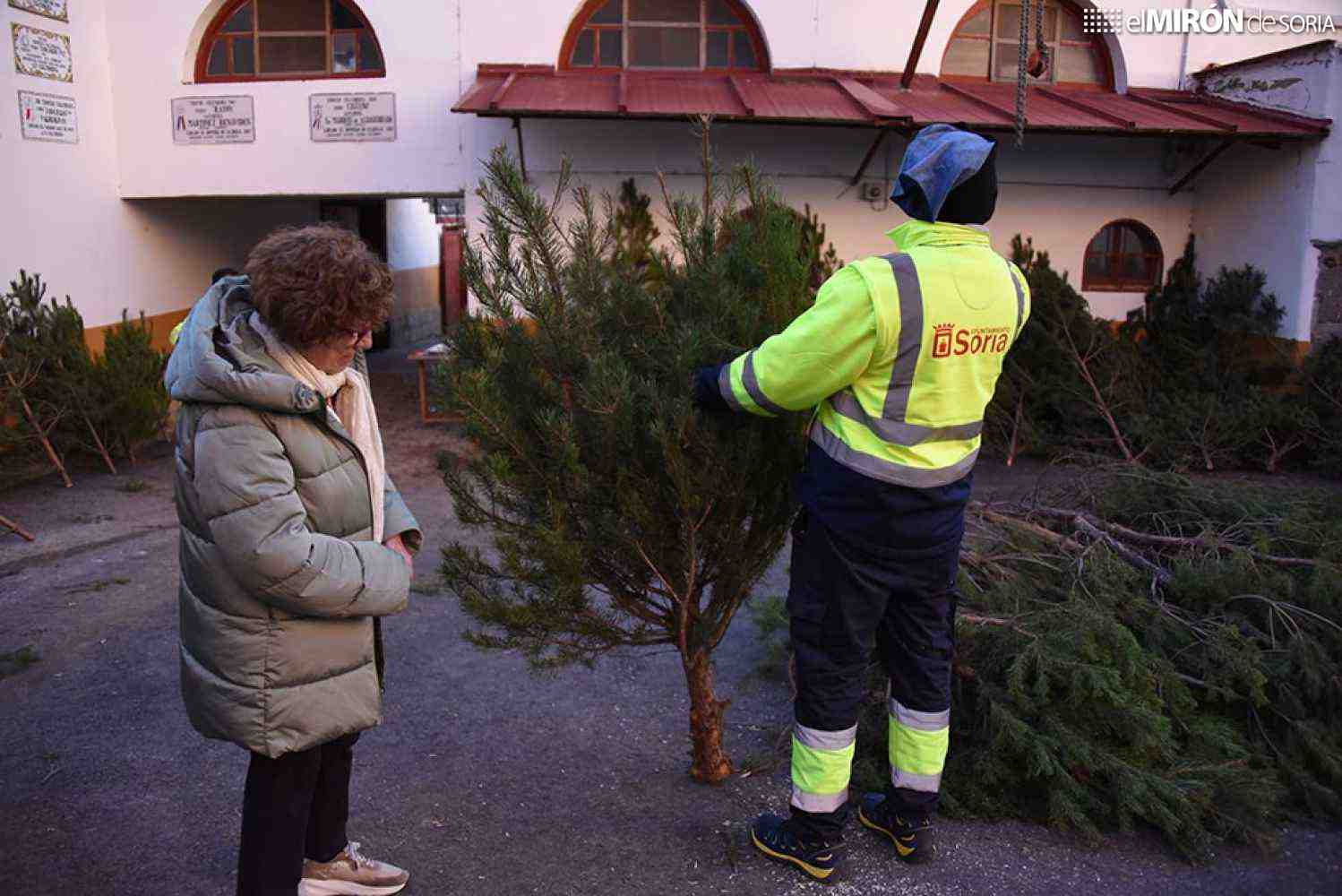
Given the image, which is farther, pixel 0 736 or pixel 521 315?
pixel 0 736

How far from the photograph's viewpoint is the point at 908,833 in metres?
3.05

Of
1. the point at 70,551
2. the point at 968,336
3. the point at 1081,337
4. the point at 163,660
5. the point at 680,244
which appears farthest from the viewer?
the point at 1081,337

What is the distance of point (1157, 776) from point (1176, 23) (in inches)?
353

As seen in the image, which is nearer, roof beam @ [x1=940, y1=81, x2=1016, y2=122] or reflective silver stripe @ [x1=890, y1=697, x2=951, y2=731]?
reflective silver stripe @ [x1=890, y1=697, x2=951, y2=731]

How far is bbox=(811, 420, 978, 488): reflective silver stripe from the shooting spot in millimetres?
2748

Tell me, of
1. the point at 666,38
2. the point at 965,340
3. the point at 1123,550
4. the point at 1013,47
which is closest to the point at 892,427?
the point at 965,340

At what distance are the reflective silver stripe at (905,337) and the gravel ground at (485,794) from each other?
139cm

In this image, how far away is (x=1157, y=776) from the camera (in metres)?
3.21

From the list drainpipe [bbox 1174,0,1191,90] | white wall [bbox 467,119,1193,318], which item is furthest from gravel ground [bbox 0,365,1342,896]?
drainpipe [bbox 1174,0,1191,90]

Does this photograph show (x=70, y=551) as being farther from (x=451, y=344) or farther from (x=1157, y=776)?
(x=1157, y=776)

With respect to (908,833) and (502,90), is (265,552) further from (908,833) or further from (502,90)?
(502,90)

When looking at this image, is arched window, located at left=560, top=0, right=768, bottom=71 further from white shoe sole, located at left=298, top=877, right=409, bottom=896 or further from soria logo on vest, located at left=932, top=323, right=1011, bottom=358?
white shoe sole, located at left=298, top=877, right=409, bottom=896

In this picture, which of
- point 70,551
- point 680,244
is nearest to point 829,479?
point 680,244

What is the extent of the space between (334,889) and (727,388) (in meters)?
1.74
